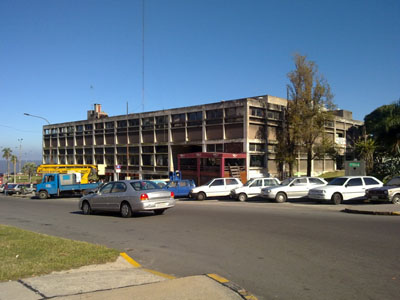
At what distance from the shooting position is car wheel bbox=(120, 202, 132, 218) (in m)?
14.3

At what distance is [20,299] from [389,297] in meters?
5.16

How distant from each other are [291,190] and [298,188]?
0.48 meters

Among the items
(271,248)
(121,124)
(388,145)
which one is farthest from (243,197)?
(121,124)

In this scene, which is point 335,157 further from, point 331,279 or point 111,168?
point 331,279

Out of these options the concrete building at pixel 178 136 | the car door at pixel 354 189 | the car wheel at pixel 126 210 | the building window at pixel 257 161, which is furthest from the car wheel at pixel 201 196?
the building window at pixel 257 161

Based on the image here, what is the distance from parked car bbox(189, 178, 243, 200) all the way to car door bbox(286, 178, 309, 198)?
4.31m

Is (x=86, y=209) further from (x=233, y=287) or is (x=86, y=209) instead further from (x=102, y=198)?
(x=233, y=287)

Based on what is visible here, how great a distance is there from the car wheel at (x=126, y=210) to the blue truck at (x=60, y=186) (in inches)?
686

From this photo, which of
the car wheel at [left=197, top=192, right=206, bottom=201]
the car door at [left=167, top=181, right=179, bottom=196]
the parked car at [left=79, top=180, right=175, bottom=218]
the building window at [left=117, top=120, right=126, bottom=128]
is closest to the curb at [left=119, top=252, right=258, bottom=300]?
the parked car at [left=79, top=180, right=175, bottom=218]

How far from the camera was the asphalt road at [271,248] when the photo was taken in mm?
5852

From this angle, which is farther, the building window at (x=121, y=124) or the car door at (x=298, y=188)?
the building window at (x=121, y=124)

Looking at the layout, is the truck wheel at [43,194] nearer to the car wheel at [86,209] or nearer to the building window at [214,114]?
the car wheel at [86,209]

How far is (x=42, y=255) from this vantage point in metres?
7.34

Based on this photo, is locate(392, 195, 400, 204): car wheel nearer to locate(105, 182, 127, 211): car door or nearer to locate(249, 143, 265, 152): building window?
locate(105, 182, 127, 211): car door
